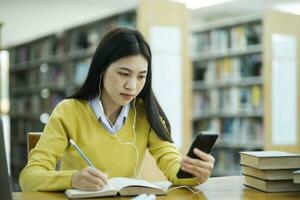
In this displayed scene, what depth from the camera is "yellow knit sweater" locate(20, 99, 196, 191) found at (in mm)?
1535

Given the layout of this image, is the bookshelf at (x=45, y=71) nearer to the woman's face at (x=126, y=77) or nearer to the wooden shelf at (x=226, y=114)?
the wooden shelf at (x=226, y=114)

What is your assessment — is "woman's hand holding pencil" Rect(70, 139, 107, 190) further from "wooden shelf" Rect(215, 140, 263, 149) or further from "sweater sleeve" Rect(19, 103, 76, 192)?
"wooden shelf" Rect(215, 140, 263, 149)

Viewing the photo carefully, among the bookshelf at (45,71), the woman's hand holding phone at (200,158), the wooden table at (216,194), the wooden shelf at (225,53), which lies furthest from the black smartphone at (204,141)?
the wooden shelf at (225,53)

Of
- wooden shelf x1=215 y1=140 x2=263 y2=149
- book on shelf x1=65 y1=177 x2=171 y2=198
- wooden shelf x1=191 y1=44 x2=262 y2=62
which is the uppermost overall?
wooden shelf x1=191 y1=44 x2=262 y2=62

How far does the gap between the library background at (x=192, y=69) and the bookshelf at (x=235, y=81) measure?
0.04ft

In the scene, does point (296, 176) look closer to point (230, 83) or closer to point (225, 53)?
point (230, 83)

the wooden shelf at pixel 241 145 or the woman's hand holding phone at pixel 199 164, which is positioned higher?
the woman's hand holding phone at pixel 199 164

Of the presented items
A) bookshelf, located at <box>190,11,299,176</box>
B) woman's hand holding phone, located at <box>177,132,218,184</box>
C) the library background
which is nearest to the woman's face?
woman's hand holding phone, located at <box>177,132,218,184</box>

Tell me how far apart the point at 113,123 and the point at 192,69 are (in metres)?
4.45

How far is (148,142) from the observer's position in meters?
1.78

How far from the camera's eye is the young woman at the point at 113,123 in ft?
5.15

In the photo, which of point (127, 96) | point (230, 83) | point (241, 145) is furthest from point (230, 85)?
point (127, 96)

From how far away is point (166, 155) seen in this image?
5.64 ft

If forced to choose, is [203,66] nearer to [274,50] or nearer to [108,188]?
[274,50]
